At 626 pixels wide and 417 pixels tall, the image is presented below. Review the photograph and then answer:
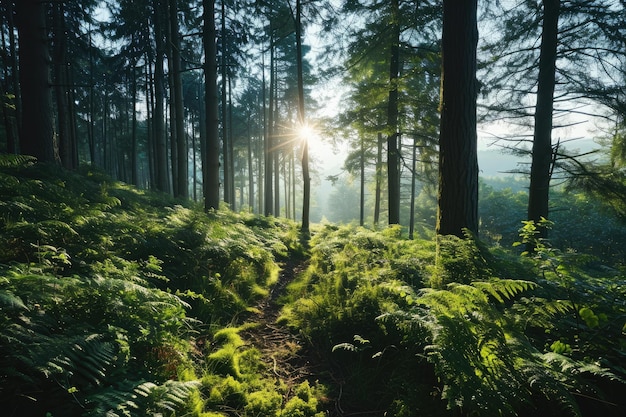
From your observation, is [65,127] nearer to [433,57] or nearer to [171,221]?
[171,221]

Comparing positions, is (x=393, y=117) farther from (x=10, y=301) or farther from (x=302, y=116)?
(x=10, y=301)

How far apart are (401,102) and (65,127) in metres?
15.4

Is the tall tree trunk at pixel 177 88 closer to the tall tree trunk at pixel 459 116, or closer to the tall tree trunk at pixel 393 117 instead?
the tall tree trunk at pixel 393 117

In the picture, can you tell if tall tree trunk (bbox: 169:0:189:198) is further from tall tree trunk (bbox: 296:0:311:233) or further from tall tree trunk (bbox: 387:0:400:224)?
tall tree trunk (bbox: 387:0:400:224)

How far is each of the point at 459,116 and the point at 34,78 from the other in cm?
999

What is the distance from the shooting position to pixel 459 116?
15.7 ft

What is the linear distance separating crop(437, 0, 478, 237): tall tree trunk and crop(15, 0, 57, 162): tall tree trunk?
955cm

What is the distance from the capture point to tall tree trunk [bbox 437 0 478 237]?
15.6 ft

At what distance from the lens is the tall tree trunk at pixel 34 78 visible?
23.8 feet

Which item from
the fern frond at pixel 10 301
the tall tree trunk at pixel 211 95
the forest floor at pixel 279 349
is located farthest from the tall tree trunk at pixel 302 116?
the fern frond at pixel 10 301

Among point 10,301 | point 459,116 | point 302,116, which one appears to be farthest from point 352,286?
point 302,116

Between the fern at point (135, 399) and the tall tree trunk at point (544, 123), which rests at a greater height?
the tall tree trunk at point (544, 123)

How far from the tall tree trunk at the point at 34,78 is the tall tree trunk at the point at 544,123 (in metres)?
13.1

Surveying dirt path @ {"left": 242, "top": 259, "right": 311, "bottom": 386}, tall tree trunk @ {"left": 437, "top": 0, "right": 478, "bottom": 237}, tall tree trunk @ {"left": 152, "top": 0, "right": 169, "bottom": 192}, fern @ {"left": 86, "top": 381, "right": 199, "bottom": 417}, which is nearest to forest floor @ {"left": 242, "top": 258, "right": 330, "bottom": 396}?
dirt path @ {"left": 242, "top": 259, "right": 311, "bottom": 386}
